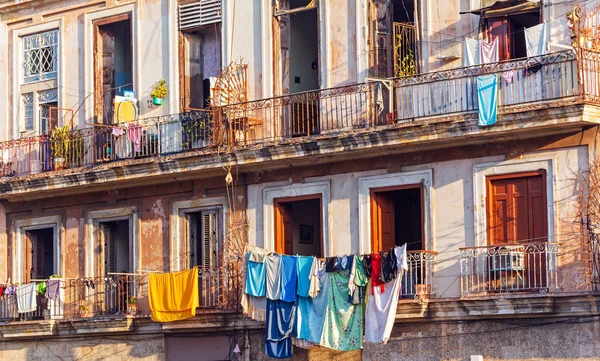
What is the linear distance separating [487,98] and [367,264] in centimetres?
353

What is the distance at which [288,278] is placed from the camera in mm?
27812

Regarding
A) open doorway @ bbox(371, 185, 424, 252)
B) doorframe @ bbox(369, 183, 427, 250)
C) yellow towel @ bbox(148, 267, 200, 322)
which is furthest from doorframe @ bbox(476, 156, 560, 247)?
yellow towel @ bbox(148, 267, 200, 322)

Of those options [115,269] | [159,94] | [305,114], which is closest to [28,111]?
[159,94]

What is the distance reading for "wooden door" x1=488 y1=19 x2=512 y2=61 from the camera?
26.7 metres

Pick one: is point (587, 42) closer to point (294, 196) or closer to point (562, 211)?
point (562, 211)

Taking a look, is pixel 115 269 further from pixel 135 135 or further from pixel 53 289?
pixel 135 135

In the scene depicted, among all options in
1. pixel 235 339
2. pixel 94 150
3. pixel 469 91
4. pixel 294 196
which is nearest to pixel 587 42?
pixel 469 91

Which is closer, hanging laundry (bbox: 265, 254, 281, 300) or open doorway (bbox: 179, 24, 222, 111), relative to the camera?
hanging laundry (bbox: 265, 254, 281, 300)

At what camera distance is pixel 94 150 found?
32.1 meters

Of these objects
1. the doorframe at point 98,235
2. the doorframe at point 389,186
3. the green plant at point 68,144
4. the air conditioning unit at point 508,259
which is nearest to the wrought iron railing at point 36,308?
the doorframe at point 98,235

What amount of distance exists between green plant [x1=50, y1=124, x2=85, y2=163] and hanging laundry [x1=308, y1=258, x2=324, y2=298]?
713 cm

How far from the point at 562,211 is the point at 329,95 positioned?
17.3ft

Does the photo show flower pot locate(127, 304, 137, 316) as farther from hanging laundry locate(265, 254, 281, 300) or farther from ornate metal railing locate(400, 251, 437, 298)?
ornate metal railing locate(400, 251, 437, 298)

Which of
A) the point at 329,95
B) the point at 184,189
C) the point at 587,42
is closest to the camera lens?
the point at 587,42
